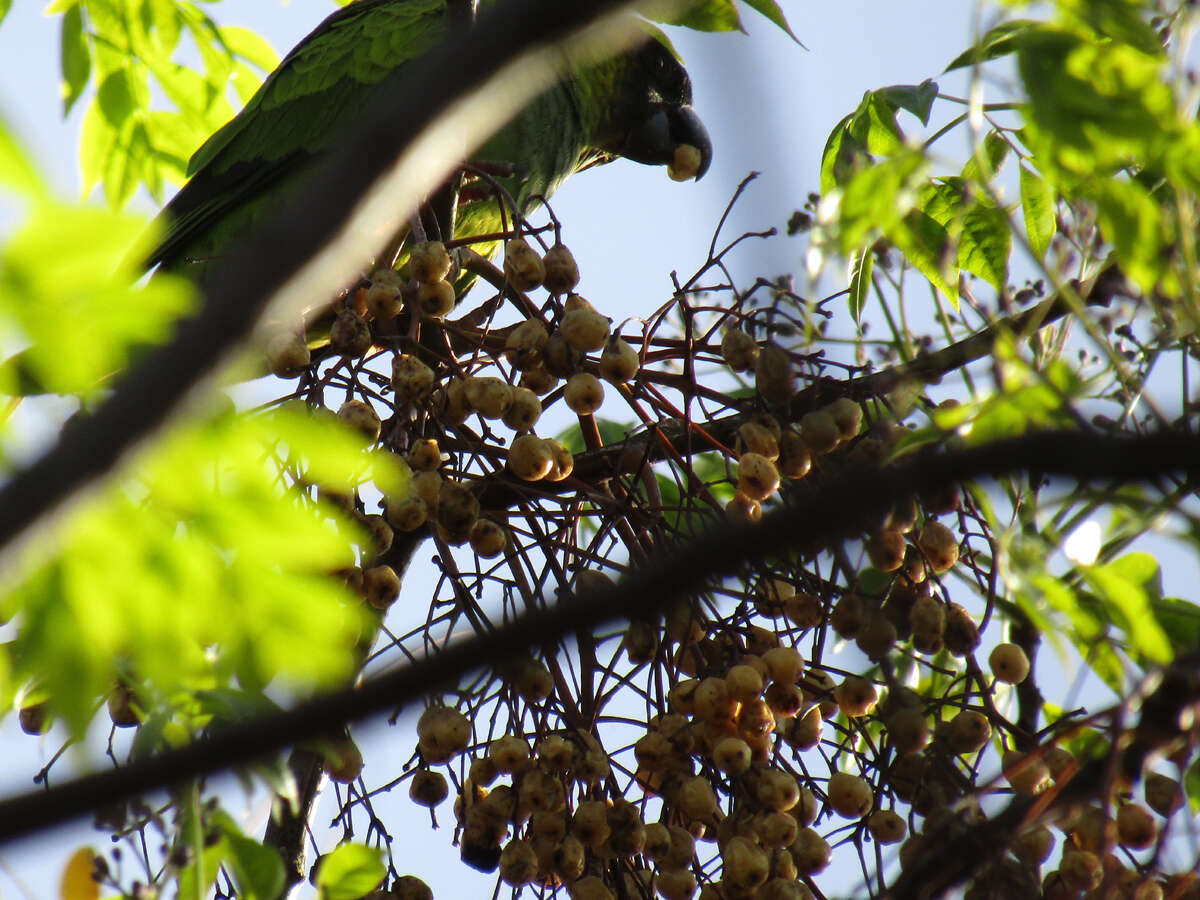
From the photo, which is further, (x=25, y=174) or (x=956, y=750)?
(x=956, y=750)

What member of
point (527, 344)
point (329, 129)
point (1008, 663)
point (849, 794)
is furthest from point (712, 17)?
point (329, 129)

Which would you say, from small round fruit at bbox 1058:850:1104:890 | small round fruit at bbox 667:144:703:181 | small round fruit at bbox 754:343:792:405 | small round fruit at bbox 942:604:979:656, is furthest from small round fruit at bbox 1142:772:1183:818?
small round fruit at bbox 667:144:703:181

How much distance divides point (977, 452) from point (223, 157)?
10.4ft

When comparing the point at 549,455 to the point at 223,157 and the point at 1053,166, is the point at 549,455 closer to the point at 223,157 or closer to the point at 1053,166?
the point at 1053,166

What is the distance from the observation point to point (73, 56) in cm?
257

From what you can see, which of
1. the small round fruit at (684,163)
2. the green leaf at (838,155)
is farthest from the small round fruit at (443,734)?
the small round fruit at (684,163)

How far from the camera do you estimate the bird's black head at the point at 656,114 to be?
387 cm

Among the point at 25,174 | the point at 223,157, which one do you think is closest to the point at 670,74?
the point at 223,157

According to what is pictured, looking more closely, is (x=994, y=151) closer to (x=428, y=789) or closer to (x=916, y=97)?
(x=916, y=97)

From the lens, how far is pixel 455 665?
0.50m

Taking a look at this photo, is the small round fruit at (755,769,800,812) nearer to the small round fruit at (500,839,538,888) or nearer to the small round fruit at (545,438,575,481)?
the small round fruit at (500,839,538,888)

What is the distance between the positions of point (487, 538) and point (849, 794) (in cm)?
55

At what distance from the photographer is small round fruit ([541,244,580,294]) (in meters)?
A: 1.76

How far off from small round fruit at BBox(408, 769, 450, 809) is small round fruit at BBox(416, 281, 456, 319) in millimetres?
648
